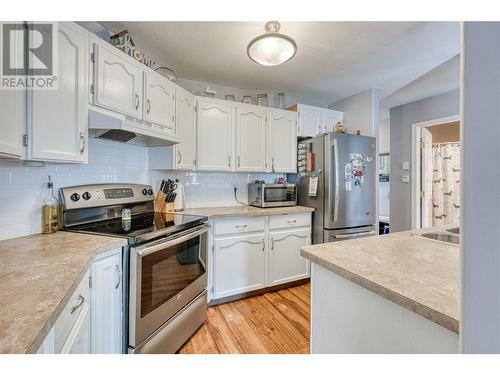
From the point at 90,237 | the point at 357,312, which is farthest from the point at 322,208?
→ the point at 90,237

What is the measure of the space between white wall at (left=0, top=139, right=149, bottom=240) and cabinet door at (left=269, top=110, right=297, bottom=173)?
1632 millimetres

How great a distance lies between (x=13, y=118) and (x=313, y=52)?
2.13 metres

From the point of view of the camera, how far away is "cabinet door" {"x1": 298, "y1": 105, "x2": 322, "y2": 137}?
2.89 meters

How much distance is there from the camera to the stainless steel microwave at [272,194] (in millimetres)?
2622

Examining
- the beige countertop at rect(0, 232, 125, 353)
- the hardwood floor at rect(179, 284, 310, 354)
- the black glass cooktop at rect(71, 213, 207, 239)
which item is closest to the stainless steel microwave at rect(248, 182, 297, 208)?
the black glass cooktop at rect(71, 213, 207, 239)

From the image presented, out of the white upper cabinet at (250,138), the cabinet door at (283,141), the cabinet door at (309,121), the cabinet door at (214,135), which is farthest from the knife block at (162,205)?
the cabinet door at (309,121)

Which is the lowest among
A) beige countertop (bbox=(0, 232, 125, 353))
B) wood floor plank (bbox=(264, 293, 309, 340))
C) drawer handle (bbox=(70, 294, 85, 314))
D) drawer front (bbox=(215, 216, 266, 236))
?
wood floor plank (bbox=(264, 293, 309, 340))

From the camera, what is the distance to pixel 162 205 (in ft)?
7.32

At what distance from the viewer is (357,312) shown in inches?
31.5

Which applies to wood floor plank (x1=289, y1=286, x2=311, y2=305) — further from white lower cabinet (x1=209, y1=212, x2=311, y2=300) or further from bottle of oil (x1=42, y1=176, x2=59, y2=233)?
bottle of oil (x1=42, y1=176, x2=59, y2=233)

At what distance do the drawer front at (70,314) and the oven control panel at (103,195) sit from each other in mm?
769

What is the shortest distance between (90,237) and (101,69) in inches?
41.0

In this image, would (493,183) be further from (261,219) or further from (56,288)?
(261,219)

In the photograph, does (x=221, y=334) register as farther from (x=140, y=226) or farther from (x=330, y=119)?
(x=330, y=119)
